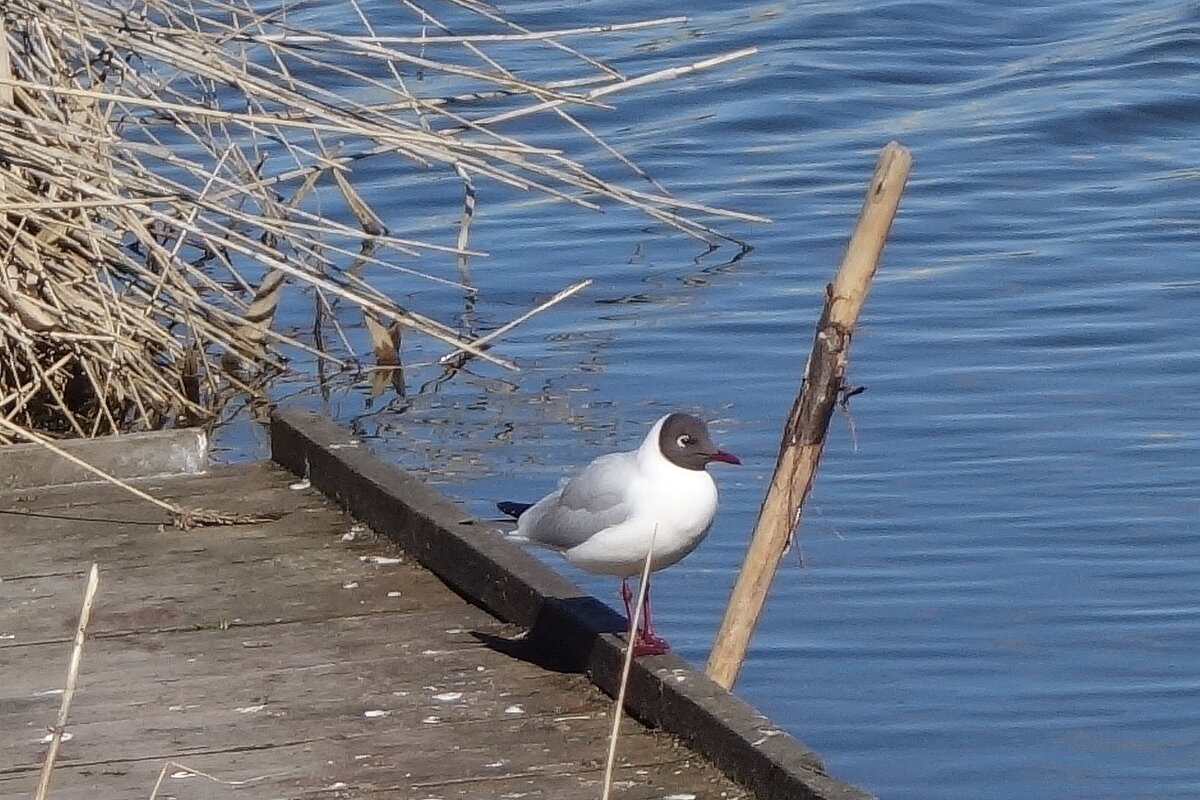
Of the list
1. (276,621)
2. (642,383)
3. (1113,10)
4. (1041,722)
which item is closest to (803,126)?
(1113,10)

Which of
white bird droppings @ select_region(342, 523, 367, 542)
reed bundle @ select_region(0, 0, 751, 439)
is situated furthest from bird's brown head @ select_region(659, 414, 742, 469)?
reed bundle @ select_region(0, 0, 751, 439)

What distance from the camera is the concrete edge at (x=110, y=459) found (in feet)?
20.6

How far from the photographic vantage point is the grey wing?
4.84 metres

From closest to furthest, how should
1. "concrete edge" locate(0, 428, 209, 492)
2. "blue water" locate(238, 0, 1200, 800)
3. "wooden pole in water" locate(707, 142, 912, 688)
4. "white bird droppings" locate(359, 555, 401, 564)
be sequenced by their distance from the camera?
"wooden pole in water" locate(707, 142, 912, 688)
"white bird droppings" locate(359, 555, 401, 564)
"concrete edge" locate(0, 428, 209, 492)
"blue water" locate(238, 0, 1200, 800)

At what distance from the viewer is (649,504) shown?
15.6 ft

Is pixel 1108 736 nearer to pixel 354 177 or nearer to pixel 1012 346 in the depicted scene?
pixel 1012 346

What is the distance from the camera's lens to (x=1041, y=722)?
6527 millimetres

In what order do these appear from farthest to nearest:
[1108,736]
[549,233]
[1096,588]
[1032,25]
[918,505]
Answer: [1032,25] → [549,233] → [918,505] → [1096,588] → [1108,736]

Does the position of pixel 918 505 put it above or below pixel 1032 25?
below

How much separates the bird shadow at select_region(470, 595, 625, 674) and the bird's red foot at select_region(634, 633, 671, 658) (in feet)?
0.31

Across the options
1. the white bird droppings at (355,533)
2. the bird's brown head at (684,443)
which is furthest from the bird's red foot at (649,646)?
the white bird droppings at (355,533)

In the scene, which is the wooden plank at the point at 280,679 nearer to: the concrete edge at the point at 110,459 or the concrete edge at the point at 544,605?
the concrete edge at the point at 544,605

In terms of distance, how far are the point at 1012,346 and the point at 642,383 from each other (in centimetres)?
173

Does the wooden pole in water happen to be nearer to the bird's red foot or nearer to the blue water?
the bird's red foot
